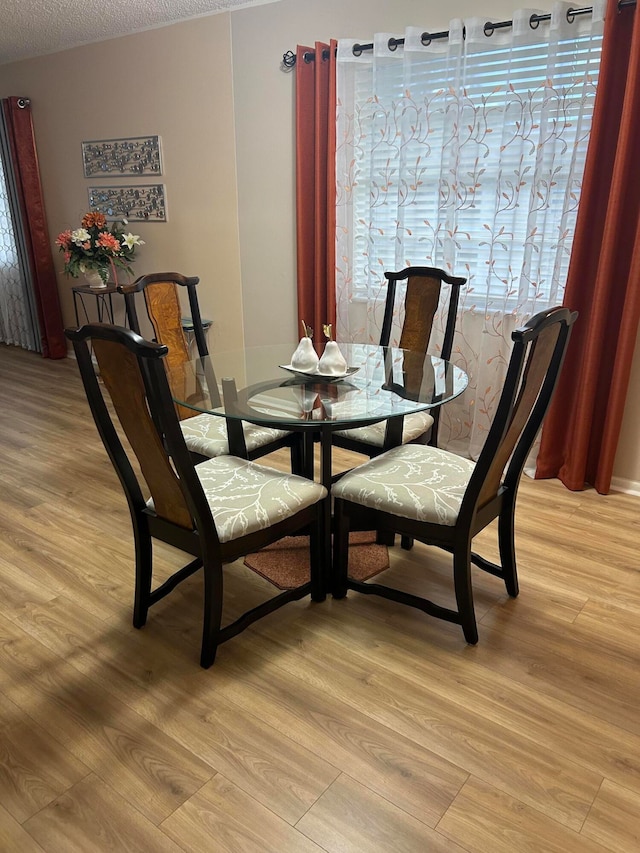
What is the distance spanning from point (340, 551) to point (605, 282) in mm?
1716

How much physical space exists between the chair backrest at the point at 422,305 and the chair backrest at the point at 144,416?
1.42m

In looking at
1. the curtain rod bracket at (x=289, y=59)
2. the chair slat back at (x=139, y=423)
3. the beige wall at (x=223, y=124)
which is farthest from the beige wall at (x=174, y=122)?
the chair slat back at (x=139, y=423)

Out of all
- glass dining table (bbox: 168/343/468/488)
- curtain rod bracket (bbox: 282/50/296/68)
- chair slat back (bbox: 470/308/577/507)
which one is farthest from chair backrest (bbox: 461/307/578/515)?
→ curtain rod bracket (bbox: 282/50/296/68)

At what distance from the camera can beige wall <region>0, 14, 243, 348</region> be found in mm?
4004

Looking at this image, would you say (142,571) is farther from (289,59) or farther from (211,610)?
(289,59)

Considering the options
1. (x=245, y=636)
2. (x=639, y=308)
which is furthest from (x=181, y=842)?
(x=639, y=308)

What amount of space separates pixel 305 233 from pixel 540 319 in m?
2.34

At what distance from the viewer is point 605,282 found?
2750 mm

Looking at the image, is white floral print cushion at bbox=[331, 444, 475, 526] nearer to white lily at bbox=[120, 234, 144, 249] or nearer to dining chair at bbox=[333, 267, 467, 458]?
dining chair at bbox=[333, 267, 467, 458]

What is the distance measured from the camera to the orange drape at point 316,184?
3373 millimetres

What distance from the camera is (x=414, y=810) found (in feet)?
4.80

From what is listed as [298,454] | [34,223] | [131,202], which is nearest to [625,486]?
[298,454]

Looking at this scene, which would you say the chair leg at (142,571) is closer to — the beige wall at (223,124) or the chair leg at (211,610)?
the chair leg at (211,610)

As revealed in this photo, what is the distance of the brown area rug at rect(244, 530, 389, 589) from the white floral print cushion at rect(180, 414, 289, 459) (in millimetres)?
453
